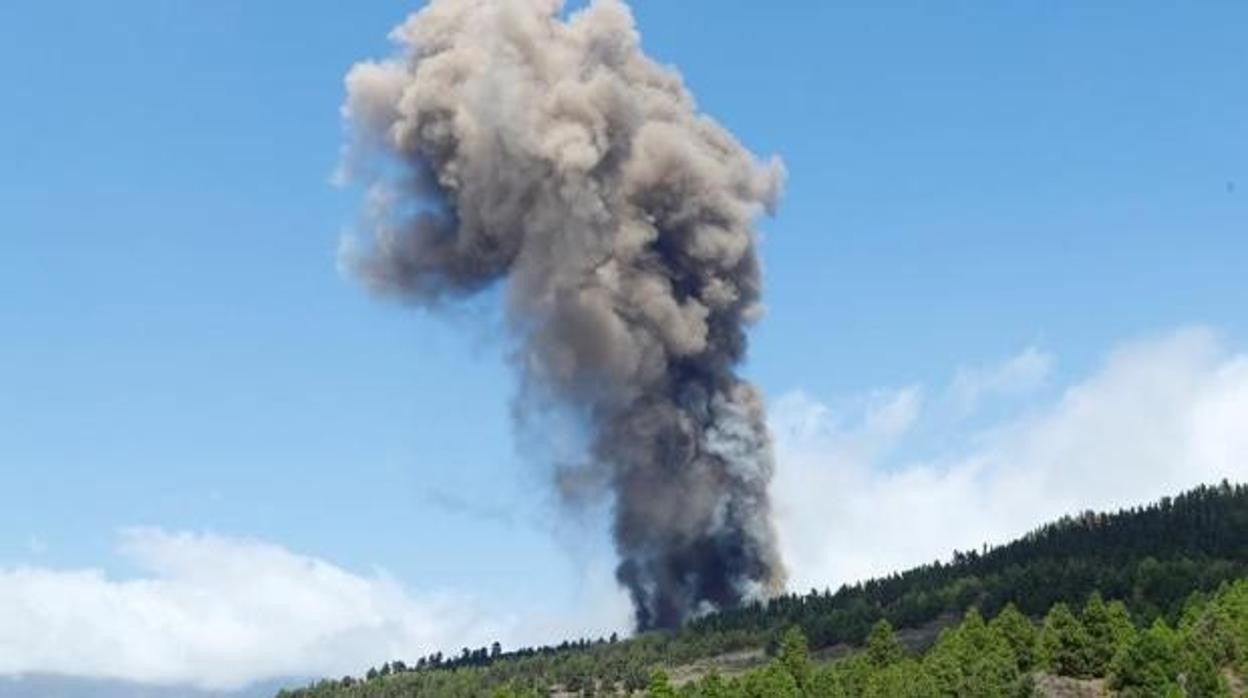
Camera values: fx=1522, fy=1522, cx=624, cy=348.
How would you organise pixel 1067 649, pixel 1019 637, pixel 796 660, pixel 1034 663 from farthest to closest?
pixel 796 660 → pixel 1019 637 → pixel 1034 663 → pixel 1067 649

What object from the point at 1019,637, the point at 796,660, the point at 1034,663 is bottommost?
the point at 1034,663

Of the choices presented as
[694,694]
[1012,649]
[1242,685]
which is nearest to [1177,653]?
[1242,685]

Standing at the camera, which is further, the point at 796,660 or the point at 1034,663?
the point at 796,660

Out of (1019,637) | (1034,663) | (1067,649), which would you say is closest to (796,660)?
(1019,637)

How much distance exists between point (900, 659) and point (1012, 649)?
427 inches

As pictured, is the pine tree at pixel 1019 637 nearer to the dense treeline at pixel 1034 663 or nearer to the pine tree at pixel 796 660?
the dense treeline at pixel 1034 663

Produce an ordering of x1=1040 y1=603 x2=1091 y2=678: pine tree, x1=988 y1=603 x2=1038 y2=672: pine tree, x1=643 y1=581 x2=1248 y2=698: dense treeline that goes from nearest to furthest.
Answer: x1=643 y1=581 x2=1248 y2=698: dense treeline < x1=1040 y1=603 x2=1091 y2=678: pine tree < x1=988 y1=603 x2=1038 y2=672: pine tree

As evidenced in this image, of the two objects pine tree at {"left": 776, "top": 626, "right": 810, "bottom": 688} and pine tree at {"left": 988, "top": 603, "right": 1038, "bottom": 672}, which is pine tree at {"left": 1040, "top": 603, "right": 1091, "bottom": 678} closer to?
pine tree at {"left": 988, "top": 603, "right": 1038, "bottom": 672}

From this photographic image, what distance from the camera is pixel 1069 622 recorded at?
120062mm

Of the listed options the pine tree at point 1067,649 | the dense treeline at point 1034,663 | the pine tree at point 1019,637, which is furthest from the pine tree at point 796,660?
the pine tree at point 1067,649

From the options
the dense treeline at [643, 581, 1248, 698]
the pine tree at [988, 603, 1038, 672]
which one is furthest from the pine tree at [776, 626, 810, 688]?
the pine tree at [988, 603, 1038, 672]

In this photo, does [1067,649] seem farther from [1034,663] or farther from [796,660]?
[796,660]

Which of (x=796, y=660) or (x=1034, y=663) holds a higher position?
(x=796, y=660)

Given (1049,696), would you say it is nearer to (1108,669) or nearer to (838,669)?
(1108,669)
